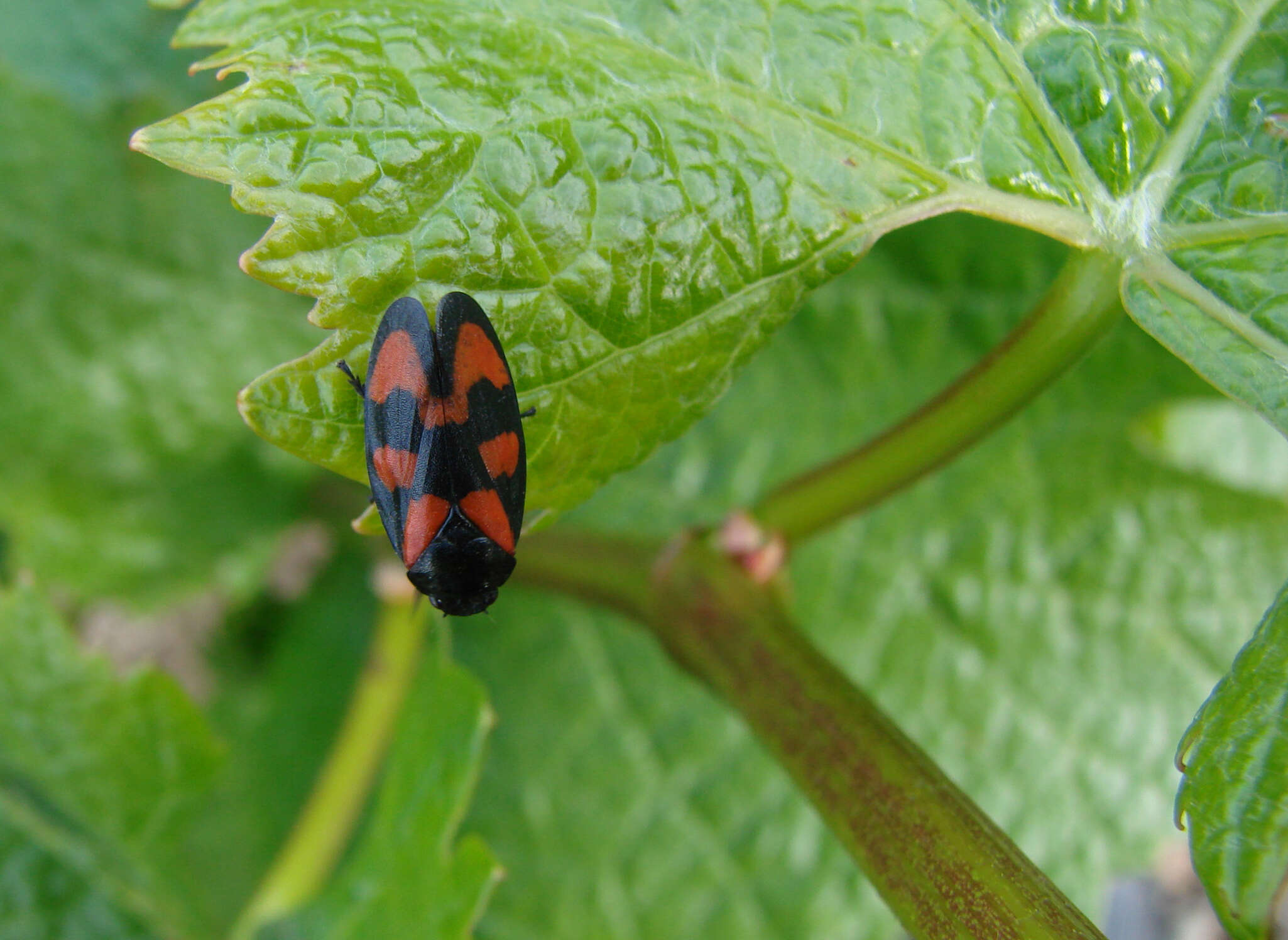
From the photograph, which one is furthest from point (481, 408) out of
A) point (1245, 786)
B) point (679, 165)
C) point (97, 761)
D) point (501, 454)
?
point (97, 761)

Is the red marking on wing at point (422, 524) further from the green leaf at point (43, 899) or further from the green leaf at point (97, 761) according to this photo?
the green leaf at point (43, 899)

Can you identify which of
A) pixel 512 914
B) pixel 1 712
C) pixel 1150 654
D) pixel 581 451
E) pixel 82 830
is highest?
pixel 581 451

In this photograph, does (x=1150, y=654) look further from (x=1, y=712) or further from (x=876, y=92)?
(x=1, y=712)

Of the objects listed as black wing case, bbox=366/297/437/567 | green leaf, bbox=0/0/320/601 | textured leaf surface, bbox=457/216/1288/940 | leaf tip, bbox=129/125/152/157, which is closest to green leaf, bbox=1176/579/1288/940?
black wing case, bbox=366/297/437/567

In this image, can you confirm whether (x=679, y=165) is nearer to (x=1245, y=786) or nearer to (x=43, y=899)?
(x=1245, y=786)

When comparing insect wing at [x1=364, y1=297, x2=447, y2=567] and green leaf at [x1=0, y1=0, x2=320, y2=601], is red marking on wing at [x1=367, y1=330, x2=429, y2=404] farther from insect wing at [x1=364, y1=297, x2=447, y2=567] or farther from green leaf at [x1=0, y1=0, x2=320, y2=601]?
green leaf at [x1=0, y1=0, x2=320, y2=601]

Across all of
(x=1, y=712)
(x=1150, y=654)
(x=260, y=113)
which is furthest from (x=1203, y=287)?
(x=1, y=712)

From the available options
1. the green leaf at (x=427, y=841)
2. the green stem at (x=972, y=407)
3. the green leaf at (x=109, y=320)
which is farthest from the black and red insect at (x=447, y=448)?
the green leaf at (x=109, y=320)
